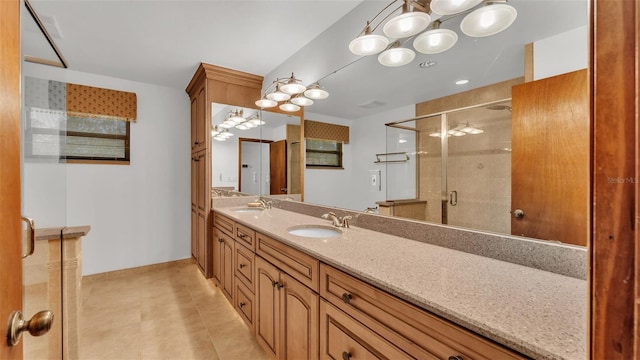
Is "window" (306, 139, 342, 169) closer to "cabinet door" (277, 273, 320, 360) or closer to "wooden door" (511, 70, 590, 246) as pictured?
"cabinet door" (277, 273, 320, 360)

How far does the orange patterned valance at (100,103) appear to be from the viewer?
2885 mm

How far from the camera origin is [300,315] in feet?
4.18

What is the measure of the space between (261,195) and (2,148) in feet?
8.96

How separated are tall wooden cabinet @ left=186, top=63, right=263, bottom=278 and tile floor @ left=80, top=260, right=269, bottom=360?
1.38 ft

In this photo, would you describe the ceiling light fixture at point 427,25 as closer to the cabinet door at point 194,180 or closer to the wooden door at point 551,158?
the wooden door at point 551,158

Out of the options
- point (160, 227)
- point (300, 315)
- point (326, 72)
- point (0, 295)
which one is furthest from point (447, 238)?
point (160, 227)

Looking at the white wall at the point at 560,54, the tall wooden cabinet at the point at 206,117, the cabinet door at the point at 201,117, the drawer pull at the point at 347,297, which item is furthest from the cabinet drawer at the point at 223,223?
the white wall at the point at 560,54

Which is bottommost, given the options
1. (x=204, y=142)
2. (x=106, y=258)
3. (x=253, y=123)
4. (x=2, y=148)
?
(x=106, y=258)

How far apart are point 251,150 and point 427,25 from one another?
2.37 metres

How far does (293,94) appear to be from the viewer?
2.58 metres

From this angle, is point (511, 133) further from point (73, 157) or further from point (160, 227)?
point (73, 157)

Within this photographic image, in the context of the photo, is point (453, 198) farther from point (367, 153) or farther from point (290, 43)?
point (290, 43)

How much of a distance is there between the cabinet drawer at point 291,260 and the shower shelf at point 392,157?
771 millimetres

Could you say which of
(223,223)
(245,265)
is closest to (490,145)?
(245,265)
